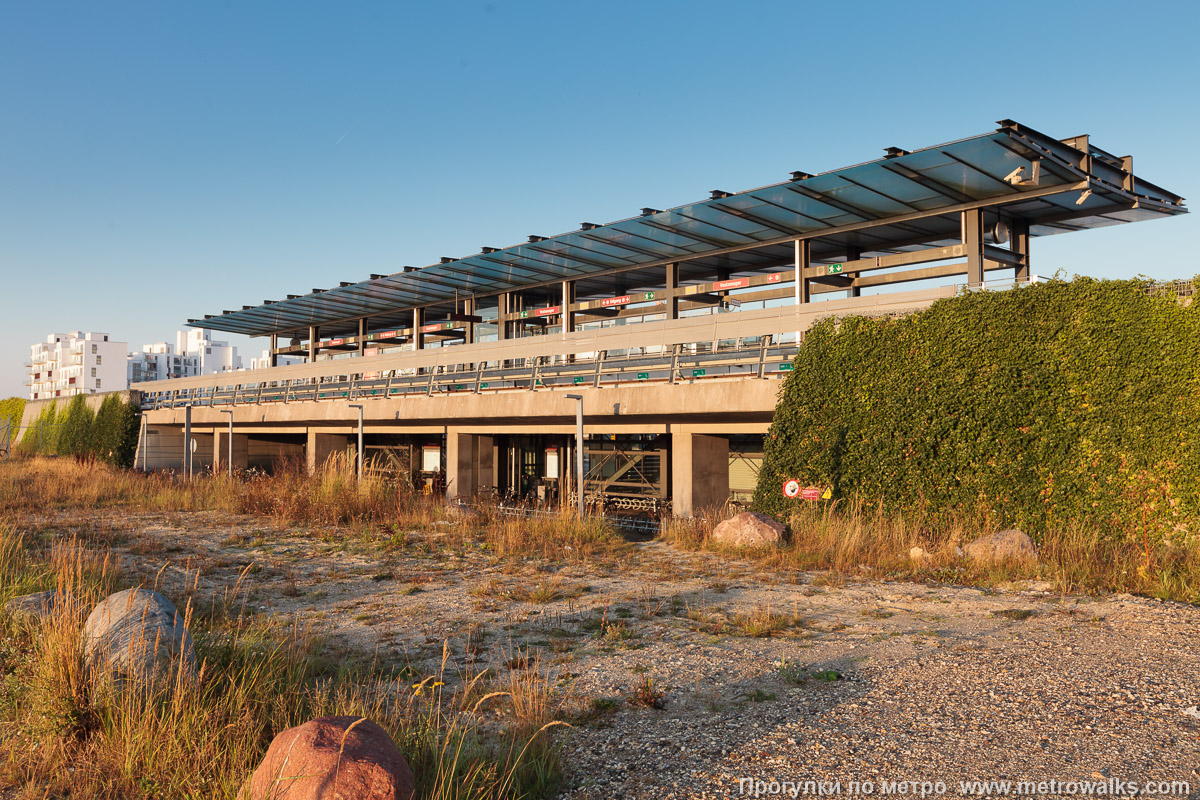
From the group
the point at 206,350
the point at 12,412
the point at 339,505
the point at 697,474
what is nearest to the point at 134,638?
the point at 339,505

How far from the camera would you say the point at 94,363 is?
142 m

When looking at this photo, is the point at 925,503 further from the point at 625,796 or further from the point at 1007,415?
the point at 625,796

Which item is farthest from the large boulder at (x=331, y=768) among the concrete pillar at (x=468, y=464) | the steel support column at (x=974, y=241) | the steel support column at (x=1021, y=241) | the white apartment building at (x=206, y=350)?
the white apartment building at (x=206, y=350)

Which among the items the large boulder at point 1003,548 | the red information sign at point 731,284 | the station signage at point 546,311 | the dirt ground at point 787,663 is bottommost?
the dirt ground at point 787,663

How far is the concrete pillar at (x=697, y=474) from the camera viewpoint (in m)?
18.1

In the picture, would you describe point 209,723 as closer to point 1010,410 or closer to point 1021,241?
point 1010,410

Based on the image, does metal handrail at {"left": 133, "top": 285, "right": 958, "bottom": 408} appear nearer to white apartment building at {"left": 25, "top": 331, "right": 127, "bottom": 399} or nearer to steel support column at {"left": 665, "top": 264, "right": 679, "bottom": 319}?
steel support column at {"left": 665, "top": 264, "right": 679, "bottom": 319}

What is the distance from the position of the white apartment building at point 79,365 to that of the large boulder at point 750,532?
15075cm

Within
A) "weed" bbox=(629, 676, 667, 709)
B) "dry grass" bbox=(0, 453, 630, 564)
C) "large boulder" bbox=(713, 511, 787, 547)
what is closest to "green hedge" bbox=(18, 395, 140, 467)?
"dry grass" bbox=(0, 453, 630, 564)

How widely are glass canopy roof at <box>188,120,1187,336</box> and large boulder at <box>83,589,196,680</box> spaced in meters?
16.7

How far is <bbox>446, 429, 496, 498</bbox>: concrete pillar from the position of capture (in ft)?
79.1

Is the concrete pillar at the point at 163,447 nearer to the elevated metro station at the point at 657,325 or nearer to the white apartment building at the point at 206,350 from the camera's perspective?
the elevated metro station at the point at 657,325

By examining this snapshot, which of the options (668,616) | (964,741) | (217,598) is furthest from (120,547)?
(964,741)

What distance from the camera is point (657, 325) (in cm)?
1872
